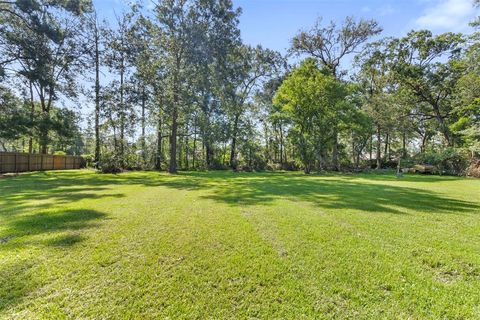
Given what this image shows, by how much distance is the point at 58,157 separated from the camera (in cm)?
2105

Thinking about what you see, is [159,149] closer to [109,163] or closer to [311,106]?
[109,163]

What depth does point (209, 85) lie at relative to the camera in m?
19.1

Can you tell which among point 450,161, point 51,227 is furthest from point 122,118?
point 450,161

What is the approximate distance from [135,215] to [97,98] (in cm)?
1758

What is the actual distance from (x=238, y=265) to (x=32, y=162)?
21.9 meters

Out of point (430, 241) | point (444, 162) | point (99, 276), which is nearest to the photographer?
point (99, 276)

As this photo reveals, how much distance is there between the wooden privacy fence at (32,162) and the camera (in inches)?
621

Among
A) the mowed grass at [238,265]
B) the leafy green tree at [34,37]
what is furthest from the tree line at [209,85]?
the mowed grass at [238,265]

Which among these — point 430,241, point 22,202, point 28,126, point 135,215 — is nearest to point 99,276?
point 135,215

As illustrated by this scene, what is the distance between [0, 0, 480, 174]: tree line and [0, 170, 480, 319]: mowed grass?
492 inches

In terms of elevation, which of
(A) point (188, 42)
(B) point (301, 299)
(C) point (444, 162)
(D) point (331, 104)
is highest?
(A) point (188, 42)

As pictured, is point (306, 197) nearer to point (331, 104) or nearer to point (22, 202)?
point (22, 202)

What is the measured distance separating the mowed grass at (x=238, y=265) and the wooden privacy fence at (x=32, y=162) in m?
15.4

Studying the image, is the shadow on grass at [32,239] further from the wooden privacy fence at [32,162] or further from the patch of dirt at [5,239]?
the wooden privacy fence at [32,162]
